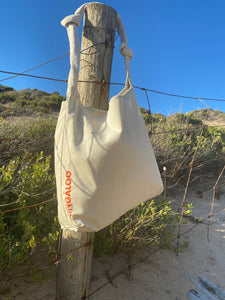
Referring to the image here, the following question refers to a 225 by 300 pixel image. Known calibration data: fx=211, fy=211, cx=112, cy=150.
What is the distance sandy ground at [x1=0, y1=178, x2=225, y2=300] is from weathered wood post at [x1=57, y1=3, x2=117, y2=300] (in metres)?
0.31

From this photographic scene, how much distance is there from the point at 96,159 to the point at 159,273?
1931mm

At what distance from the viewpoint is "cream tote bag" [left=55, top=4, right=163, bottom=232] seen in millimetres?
1007

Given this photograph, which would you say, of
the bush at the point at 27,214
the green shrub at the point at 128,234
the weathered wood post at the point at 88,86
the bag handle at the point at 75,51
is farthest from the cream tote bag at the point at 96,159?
the green shrub at the point at 128,234

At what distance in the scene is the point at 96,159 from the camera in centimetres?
100

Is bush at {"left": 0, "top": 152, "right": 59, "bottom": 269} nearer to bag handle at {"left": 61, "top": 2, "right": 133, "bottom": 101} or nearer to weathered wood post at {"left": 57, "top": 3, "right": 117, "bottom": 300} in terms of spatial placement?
weathered wood post at {"left": 57, "top": 3, "right": 117, "bottom": 300}

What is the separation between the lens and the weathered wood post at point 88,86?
4.40ft

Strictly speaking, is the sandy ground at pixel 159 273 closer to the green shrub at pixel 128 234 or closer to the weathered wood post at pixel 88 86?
the green shrub at pixel 128 234

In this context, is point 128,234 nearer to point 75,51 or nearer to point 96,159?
point 96,159

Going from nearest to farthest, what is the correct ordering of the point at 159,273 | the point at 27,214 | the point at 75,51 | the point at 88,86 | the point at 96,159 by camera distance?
1. the point at 96,159
2. the point at 75,51
3. the point at 88,86
4. the point at 27,214
5. the point at 159,273

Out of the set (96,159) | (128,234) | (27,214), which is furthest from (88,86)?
(128,234)

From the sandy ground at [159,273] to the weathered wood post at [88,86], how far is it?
1.03ft

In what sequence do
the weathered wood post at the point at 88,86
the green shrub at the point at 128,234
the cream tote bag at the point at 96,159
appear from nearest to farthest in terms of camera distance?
1. the cream tote bag at the point at 96,159
2. the weathered wood post at the point at 88,86
3. the green shrub at the point at 128,234

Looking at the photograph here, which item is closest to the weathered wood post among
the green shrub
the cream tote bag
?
the cream tote bag

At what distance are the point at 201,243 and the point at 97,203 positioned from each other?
269 cm
